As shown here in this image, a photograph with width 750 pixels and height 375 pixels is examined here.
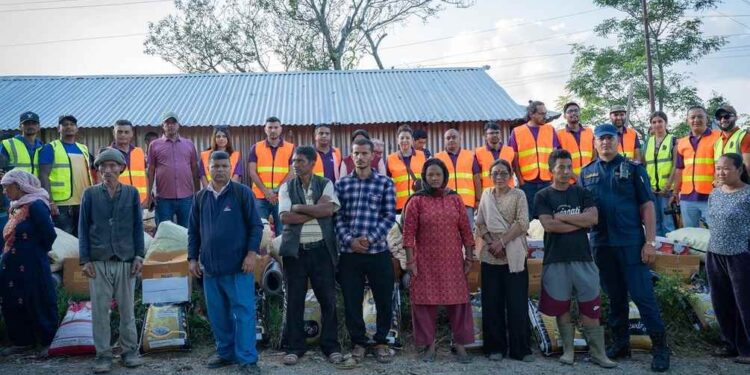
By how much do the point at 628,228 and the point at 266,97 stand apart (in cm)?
1108

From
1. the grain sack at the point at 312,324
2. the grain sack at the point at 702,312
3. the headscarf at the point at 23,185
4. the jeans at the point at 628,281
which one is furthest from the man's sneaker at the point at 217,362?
the grain sack at the point at 702,312

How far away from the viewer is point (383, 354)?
494 centimetres

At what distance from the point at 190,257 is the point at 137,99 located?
1081cm

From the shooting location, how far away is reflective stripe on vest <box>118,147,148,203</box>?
285 inches

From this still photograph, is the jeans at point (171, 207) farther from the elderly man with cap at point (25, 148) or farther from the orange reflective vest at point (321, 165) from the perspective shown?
the orange reflective vest at point (321, 165)

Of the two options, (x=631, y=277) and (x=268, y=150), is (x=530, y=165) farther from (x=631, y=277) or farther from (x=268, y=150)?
(x=268, y=150)

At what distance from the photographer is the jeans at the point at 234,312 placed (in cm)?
462

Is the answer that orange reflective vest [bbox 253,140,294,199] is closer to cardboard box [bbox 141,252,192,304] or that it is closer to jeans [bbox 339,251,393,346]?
cardboard box [bbox 141,252,192,304]

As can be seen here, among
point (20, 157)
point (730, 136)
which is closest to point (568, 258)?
point (730, 136)

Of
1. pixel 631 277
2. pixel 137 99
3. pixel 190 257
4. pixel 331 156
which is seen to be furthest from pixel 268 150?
pixel 137 99

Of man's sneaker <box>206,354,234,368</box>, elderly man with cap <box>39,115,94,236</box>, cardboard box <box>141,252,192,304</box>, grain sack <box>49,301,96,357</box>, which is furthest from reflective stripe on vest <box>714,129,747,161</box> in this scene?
elderly man with cap <box>39,115,94,236</box>

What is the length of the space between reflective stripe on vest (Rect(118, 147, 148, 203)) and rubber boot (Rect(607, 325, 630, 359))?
5843mm

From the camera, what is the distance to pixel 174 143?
7.23 m

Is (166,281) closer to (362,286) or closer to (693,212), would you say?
(362,286)
